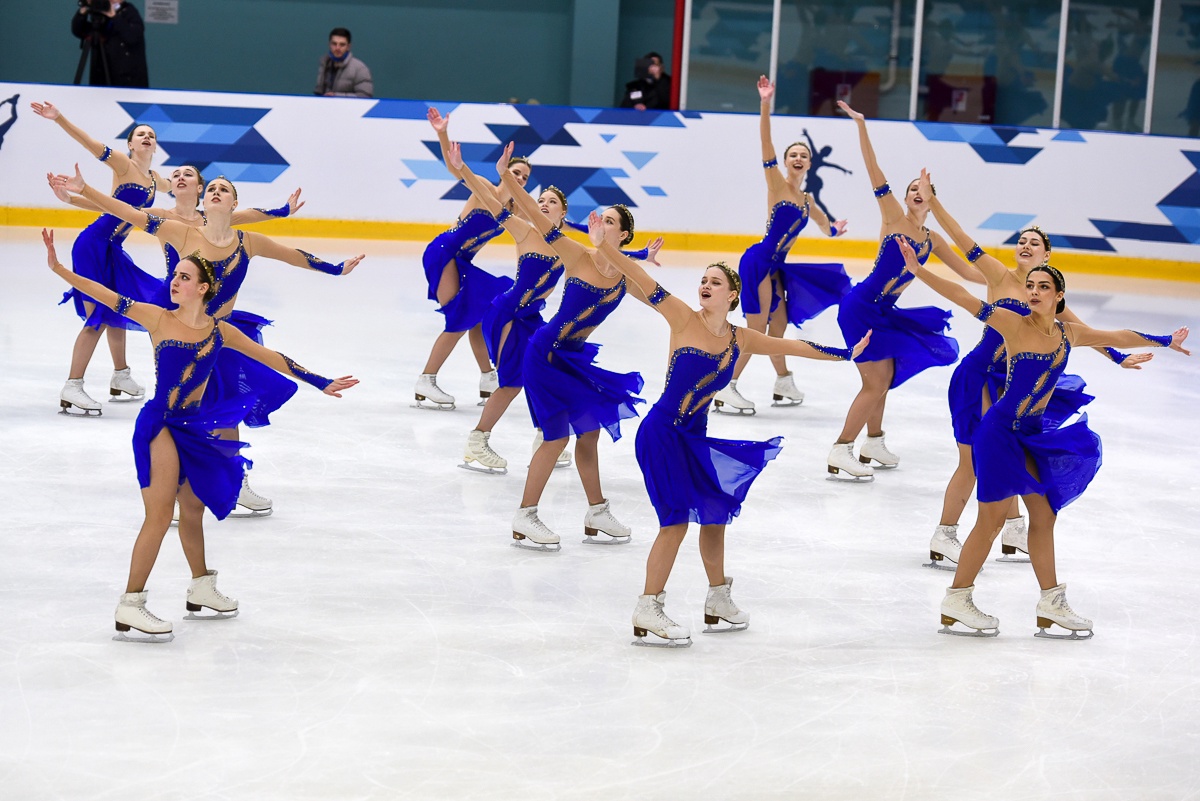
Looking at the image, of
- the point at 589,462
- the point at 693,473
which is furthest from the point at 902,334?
the point at 693,473

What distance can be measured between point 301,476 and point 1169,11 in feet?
49.2

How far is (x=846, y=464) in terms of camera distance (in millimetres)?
8117

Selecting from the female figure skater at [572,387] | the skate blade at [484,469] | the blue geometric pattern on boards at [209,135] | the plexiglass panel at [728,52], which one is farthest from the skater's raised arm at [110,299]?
the plexiglass panel at [728,52]

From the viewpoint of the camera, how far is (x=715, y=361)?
210 inches

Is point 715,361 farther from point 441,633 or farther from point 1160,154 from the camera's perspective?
point 1160,154

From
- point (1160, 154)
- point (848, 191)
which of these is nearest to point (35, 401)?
point (848, 191)

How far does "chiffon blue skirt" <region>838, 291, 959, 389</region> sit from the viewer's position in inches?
316

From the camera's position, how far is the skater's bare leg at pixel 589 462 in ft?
21.7

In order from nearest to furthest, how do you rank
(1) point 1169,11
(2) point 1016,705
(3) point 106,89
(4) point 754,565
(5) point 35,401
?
(2) point 1016,705 → (4) point 754,565 → (5) point 35,401 → (3) point 106,89 → (1) point 1169,11

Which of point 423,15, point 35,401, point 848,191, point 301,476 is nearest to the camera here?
point 301,476

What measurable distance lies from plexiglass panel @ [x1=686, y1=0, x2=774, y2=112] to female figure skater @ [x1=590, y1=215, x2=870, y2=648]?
45.9 feet

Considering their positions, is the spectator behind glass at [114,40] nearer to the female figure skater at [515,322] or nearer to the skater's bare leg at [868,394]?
the female figure skater at [515,322]

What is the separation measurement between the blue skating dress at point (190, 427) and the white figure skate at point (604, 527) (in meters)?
1.96

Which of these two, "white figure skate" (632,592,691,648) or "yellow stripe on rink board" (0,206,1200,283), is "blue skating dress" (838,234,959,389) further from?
"yellow stripe on rink board" (0,206,1200,283)
